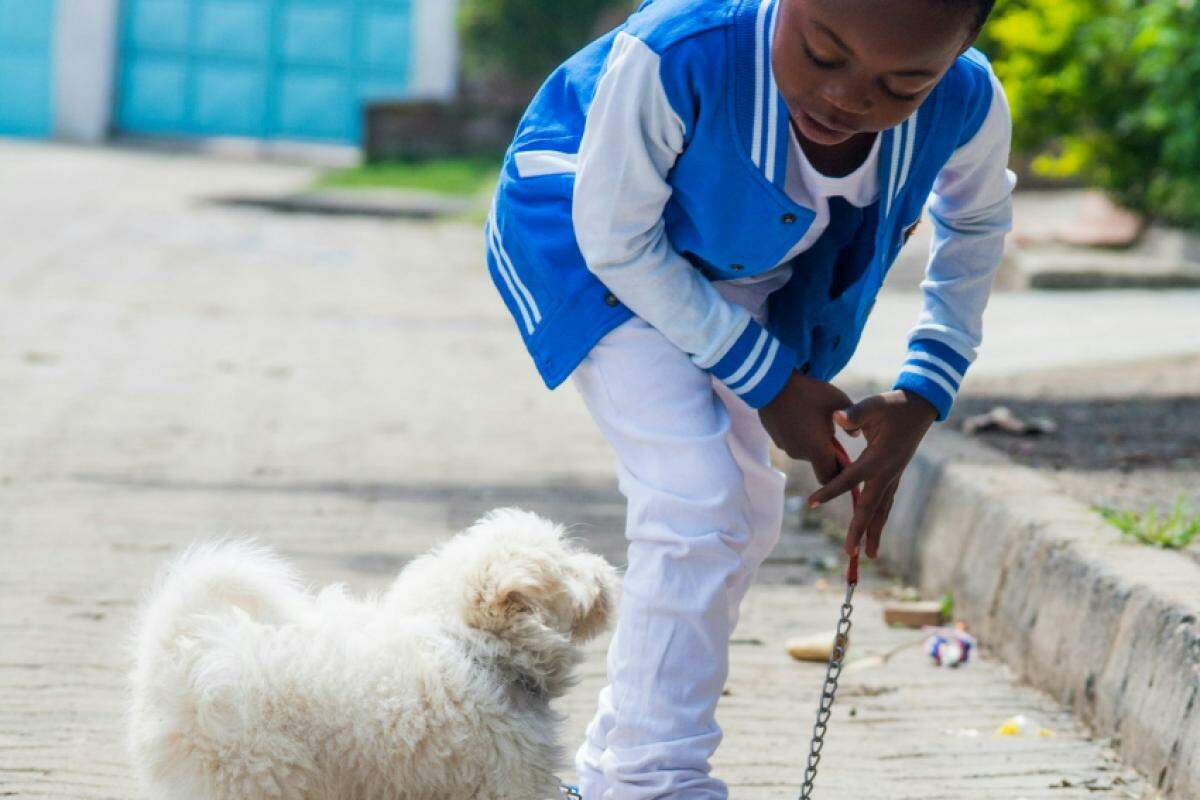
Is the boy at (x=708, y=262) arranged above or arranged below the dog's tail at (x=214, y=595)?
above

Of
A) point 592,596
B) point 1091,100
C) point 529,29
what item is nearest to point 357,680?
point 592,596

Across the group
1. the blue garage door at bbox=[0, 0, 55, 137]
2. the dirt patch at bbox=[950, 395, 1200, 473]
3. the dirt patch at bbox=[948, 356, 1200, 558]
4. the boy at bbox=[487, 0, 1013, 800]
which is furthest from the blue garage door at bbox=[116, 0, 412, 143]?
the boy at bbox=[487, 0, 1013, 800]

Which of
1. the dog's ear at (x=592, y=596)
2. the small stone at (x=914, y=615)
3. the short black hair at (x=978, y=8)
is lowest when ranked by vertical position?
the small stone at (x=914, y=615)

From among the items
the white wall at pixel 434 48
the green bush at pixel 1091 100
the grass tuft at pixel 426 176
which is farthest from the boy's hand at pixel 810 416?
the white wall at pixel 434 48

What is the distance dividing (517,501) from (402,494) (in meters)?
0.46

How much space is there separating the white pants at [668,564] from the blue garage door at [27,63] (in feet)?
90.2

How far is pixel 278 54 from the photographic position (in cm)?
2770

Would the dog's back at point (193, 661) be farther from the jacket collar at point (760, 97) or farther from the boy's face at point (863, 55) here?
the boy's face at point (863, 55)

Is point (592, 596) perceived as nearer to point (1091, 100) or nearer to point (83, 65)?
point (1091, 100)

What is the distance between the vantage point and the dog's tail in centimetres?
264

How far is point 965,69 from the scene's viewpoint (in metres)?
2.87

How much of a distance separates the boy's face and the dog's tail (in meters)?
1.21

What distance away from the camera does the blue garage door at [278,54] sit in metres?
27.7

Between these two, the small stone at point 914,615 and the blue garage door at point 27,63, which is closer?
the small stone at point 914,615
